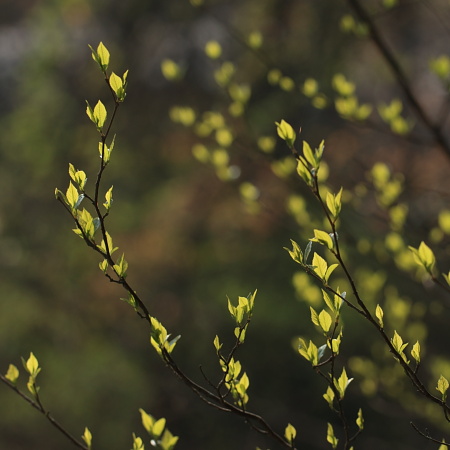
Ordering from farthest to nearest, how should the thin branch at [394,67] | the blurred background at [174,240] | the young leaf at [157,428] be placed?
the blurred background at [174,240] → the thin branch at [394,67] → the young leaf at [157,428]

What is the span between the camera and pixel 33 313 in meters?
5.64

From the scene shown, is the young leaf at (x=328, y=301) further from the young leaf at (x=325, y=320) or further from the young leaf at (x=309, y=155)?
the young leaf at (x=309, y=155)

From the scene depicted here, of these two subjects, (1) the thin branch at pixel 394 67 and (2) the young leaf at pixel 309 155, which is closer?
(2) the young leaf at pixel 309 155

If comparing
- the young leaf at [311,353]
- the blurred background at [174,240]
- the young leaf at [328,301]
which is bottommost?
the blurred background at [174,240]

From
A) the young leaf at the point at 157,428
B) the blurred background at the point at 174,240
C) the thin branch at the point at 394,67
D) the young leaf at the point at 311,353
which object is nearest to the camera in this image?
the young leaf at the point at 157,428

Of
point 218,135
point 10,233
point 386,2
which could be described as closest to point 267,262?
point 10,233

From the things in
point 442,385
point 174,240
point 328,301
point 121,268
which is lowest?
point 174,240

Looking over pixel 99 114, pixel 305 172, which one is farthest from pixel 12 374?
pixel 305 172

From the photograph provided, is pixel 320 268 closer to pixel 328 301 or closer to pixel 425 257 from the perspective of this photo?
pixel 328 301

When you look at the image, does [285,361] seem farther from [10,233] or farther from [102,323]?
[10,233]

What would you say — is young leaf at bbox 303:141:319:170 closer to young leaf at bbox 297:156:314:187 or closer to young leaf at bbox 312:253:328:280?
young leaf at bbox 297:156:314:187

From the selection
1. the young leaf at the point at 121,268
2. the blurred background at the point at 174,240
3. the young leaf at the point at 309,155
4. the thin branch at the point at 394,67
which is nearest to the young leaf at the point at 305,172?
the young leaf at the point at 309,155

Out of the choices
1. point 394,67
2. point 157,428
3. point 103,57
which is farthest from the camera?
point 394,67

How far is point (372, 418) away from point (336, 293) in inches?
180
